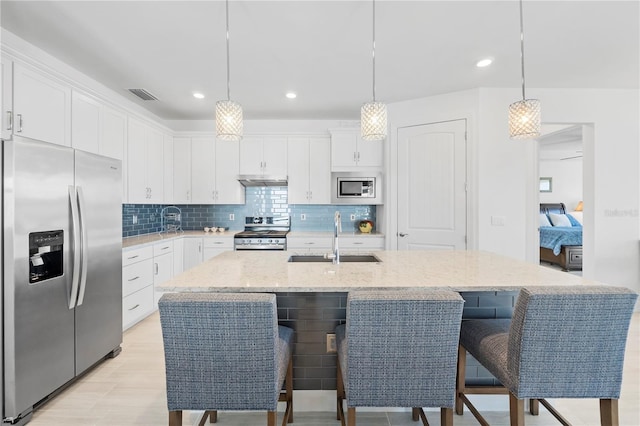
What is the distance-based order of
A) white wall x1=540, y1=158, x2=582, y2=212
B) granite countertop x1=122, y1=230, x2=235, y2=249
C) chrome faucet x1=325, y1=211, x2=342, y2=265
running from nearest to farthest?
chrome faucet x1=325, y1=211, x2=342, y2=265 → granite countertop x1=122, y1=230, x2=235, y2=249 → white wall x1=540, y1=158, x2=582, y2=212

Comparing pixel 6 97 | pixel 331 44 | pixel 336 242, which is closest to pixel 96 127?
pixel 6 97

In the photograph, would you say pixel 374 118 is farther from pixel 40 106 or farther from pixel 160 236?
pixel 160 236

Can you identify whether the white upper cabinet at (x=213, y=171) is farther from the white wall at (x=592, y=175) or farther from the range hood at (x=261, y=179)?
the white wall at (x=592, y=175)

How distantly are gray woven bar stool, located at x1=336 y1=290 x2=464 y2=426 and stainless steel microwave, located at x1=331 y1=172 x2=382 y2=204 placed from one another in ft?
10.6

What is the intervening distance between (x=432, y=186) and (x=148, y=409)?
11.1 feet

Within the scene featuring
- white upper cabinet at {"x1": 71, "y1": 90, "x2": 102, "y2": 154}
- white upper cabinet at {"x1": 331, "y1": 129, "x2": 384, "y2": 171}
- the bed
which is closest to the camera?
white upper cabinet at {"x1": 71, "y1": 90, "x2": 102, "y2": 154}

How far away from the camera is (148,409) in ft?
6.65

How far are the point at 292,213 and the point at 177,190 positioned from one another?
5.45ft

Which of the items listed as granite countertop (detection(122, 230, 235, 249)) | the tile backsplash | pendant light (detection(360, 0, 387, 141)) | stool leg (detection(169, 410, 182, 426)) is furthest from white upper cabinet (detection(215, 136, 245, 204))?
stool leg (detection(169, 410, 182, 426))

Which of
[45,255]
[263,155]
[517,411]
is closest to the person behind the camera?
[517,411]

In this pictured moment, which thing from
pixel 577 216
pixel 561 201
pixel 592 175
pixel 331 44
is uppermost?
pixel 331 44

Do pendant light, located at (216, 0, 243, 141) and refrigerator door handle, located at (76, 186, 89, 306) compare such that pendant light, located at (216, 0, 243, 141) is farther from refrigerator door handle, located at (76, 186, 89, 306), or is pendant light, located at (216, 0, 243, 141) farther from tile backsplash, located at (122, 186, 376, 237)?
tile backsplash, located at (122, 186, 376, 237)

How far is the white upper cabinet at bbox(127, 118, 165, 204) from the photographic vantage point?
11.8ft

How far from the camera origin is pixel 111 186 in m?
2.58
